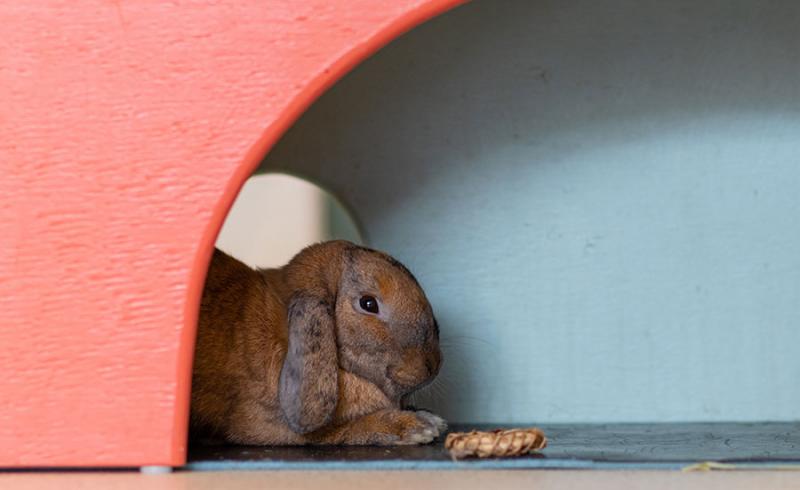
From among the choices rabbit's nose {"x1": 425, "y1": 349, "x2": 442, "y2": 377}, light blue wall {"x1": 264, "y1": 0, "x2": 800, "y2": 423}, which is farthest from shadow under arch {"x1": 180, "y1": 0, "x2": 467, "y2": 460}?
light blue wall {"x1": 264, "y1": 0, "x2": 800, "y2": 423}

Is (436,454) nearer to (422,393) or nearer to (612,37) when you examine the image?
(422,393)

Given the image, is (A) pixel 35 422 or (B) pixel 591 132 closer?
(A) pixel 35 422

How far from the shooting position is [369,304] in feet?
6.54

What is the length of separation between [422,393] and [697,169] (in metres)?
0.84

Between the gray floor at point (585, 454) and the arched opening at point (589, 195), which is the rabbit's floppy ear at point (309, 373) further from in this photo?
the arched opening at point (589, 195)

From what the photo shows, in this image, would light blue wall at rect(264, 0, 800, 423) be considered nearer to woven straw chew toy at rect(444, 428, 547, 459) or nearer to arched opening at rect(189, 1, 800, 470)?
arched opening at rect(189, 1, 800, 470)

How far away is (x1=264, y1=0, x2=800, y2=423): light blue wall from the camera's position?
2525 millimetres

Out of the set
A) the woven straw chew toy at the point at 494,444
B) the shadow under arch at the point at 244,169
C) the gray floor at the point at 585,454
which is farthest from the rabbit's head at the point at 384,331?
the shadow under arch at the point at 244,169

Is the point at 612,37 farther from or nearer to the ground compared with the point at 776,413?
farther from the ground

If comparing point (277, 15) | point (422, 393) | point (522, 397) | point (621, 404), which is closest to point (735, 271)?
point (621, 404)

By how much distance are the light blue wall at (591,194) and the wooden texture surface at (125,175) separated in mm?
988

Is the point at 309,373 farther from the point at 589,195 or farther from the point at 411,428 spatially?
the point at 589,195

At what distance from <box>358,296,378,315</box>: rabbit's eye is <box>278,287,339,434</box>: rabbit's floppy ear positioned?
108 mm

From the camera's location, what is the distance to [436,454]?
1.72 m
